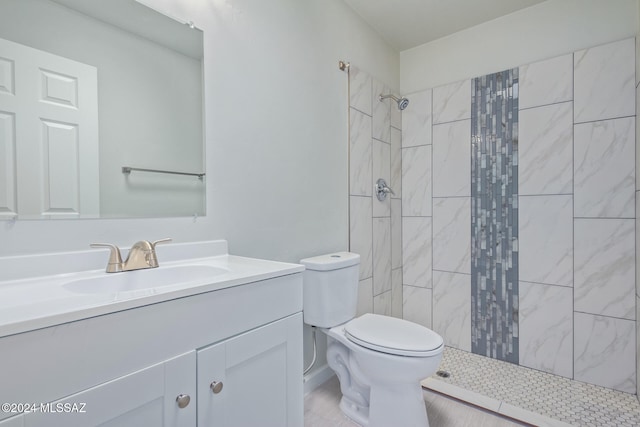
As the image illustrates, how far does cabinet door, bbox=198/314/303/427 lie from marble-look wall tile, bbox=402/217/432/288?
1689 mm

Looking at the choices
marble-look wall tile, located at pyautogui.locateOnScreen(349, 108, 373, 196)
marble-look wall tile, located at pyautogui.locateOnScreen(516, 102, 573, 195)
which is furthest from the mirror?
marble-look wall tile, located at pyautogui.locateOnScreen(516, 102, 573, 195)

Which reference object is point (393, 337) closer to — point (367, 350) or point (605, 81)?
point (367, 350)

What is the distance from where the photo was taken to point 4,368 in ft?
1.77

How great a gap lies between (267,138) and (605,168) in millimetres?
1924

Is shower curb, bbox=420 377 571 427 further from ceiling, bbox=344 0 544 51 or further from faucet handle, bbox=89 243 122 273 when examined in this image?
ceiling, bbox=344 0 544 51

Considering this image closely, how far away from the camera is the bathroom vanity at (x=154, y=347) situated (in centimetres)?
58

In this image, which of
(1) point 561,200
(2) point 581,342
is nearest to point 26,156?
(1) point 561,200

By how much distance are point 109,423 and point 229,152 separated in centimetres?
102

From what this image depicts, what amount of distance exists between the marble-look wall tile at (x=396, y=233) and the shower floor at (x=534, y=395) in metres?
0.79

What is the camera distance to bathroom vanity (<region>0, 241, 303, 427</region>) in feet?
1.91

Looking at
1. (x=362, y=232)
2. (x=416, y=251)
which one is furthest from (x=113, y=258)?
(x=416, y=251)

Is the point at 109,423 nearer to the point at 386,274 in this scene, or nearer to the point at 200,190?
the point at 200,190

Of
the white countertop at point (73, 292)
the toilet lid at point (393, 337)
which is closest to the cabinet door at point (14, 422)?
the white countertop at point (73, 292)

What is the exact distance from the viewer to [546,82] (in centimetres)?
206
